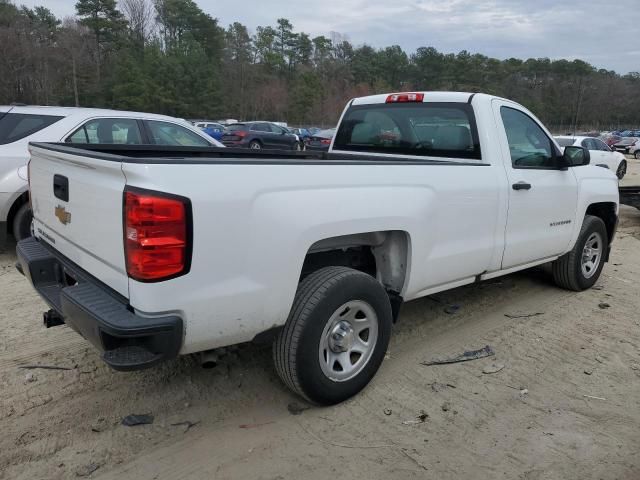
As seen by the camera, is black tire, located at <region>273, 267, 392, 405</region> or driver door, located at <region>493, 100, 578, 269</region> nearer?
black tire, located at <region>273, 267, 392, 405</region>

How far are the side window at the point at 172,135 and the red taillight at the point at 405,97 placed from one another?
3.02 meters

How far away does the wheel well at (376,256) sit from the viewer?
3312mm

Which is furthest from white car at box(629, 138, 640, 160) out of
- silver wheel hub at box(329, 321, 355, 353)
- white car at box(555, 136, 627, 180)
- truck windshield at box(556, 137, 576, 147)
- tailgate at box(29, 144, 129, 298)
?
tailgate at box(29, 144, 129, 298)

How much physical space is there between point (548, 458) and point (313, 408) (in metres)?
1.33

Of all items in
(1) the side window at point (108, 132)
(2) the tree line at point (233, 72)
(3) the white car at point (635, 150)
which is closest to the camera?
(1) the side window at point (108, 132)

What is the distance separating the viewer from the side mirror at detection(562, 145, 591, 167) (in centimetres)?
462

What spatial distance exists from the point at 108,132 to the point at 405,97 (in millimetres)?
3791

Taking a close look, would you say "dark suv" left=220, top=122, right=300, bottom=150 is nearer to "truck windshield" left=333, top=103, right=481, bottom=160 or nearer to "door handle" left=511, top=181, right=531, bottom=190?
"truck windshield" left=333, top=103, right=481, bottom=160

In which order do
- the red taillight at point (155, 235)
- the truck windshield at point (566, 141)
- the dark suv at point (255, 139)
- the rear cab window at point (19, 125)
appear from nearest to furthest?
1. the red taillight at point (155, 235)
2. the rear cab window at point (19, 125)
3. the truck windshield at point (566, 141)
4. the dark suv at point (255, 139)

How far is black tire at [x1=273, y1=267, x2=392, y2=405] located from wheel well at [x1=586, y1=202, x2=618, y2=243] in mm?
3579

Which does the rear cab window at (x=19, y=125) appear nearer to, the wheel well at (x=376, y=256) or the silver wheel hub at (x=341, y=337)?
the wheel well at (x=376, y=256)

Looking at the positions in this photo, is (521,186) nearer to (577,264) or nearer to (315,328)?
(577,264)

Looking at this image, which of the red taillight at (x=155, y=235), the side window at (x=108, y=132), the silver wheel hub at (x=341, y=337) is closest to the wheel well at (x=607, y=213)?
the silver wheel hub at (x=341, y=337)

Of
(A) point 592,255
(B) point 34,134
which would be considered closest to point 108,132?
(B) point 34,134
